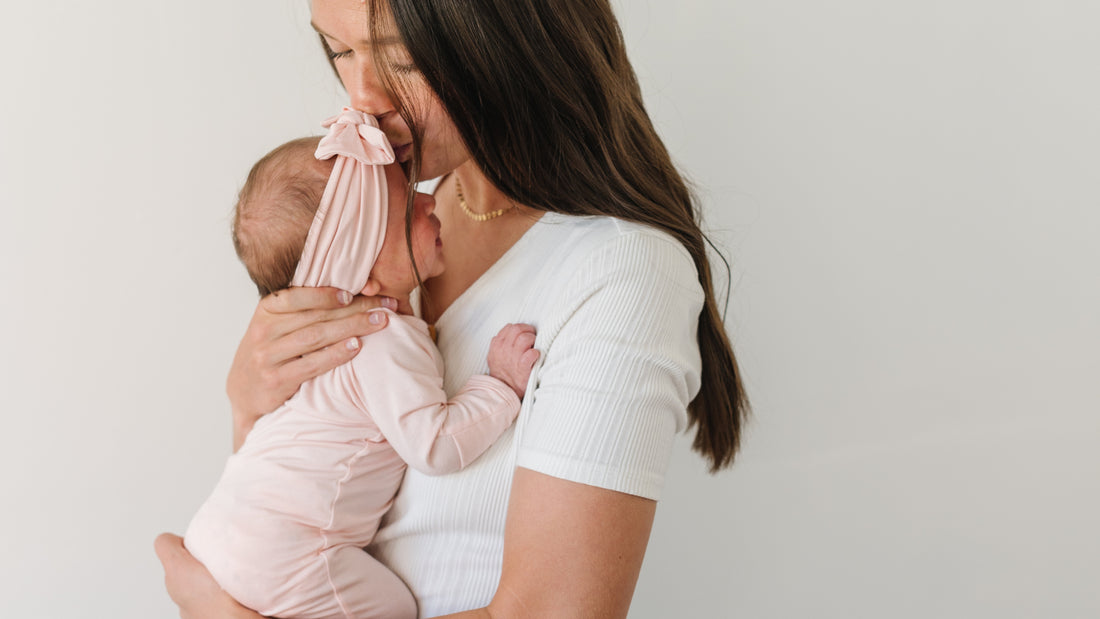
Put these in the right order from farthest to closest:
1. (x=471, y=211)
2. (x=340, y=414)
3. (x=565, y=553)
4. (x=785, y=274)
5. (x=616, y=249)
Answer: (x=785, y=274) → (x=471, y=211) → (x=340, y=414) → (x=616, y=249) → (x=565, y=553)

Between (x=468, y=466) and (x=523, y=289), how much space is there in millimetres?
287

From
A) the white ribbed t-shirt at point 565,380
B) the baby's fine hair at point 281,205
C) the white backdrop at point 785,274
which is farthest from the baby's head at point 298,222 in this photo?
the white backdrop at point 785,274

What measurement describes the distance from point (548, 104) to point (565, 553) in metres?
0.66

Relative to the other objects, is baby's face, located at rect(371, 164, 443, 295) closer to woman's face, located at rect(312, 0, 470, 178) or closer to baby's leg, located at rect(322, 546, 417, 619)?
woman's face, located at rect(312, 0, 470, 178)

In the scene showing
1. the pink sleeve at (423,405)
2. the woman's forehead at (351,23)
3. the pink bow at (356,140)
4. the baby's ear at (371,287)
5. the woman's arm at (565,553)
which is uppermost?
the woman's forehead at (351,23)

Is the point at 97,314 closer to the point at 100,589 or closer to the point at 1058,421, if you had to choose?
the point at 100,589

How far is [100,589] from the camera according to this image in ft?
6.95

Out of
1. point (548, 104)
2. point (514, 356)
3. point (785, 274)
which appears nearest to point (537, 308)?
point (514, 356)

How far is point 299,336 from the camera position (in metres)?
1.38

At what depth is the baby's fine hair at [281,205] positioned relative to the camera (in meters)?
1.30

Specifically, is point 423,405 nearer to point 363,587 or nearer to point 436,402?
point 436,402

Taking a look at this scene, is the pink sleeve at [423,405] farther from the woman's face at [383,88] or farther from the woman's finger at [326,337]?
the woman's face at [383,88]

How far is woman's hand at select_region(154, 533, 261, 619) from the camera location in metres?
1.32

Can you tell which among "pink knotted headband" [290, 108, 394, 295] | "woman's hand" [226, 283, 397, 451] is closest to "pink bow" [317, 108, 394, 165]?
"pink knotted headband" [290, 108, 394, 295]
